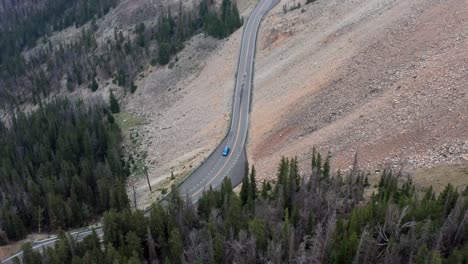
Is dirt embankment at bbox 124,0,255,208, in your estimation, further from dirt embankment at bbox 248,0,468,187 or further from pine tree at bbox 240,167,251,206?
pine tree at bbox 240,167,251,206

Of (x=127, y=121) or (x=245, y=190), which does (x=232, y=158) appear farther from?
(x=127, y=121)

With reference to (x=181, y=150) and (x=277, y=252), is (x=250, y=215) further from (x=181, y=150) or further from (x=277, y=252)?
(x=181, y=150)

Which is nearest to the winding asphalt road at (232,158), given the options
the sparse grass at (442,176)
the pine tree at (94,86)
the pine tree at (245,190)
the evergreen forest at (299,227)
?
the evergreen forest at (299,227)

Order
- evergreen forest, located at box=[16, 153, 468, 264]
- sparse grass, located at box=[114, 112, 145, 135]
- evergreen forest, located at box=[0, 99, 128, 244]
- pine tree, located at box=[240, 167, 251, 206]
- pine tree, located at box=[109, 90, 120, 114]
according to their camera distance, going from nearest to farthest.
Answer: evergreen forest, located at box=[16, 153, 468, 264] → pine tree, located at box=[240, 167, 251, 206] → evergreen forest, located at box=[0, 99, 128, 244] → sparse grass, located at box=[114, 112, 145, 135] → pine tree, located at box=[109, 90, 120, 114]

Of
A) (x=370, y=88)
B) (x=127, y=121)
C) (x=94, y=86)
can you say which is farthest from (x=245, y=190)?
(x=94, y=86)

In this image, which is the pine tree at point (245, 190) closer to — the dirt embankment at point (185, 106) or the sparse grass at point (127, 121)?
the dirt embankment at point (185, 106)

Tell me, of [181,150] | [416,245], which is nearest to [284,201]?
[416,245]

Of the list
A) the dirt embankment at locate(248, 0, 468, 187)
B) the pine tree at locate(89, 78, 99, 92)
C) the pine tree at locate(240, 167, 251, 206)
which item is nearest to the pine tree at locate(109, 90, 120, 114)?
the pine tree at locate(89, 78, 99, 92)
